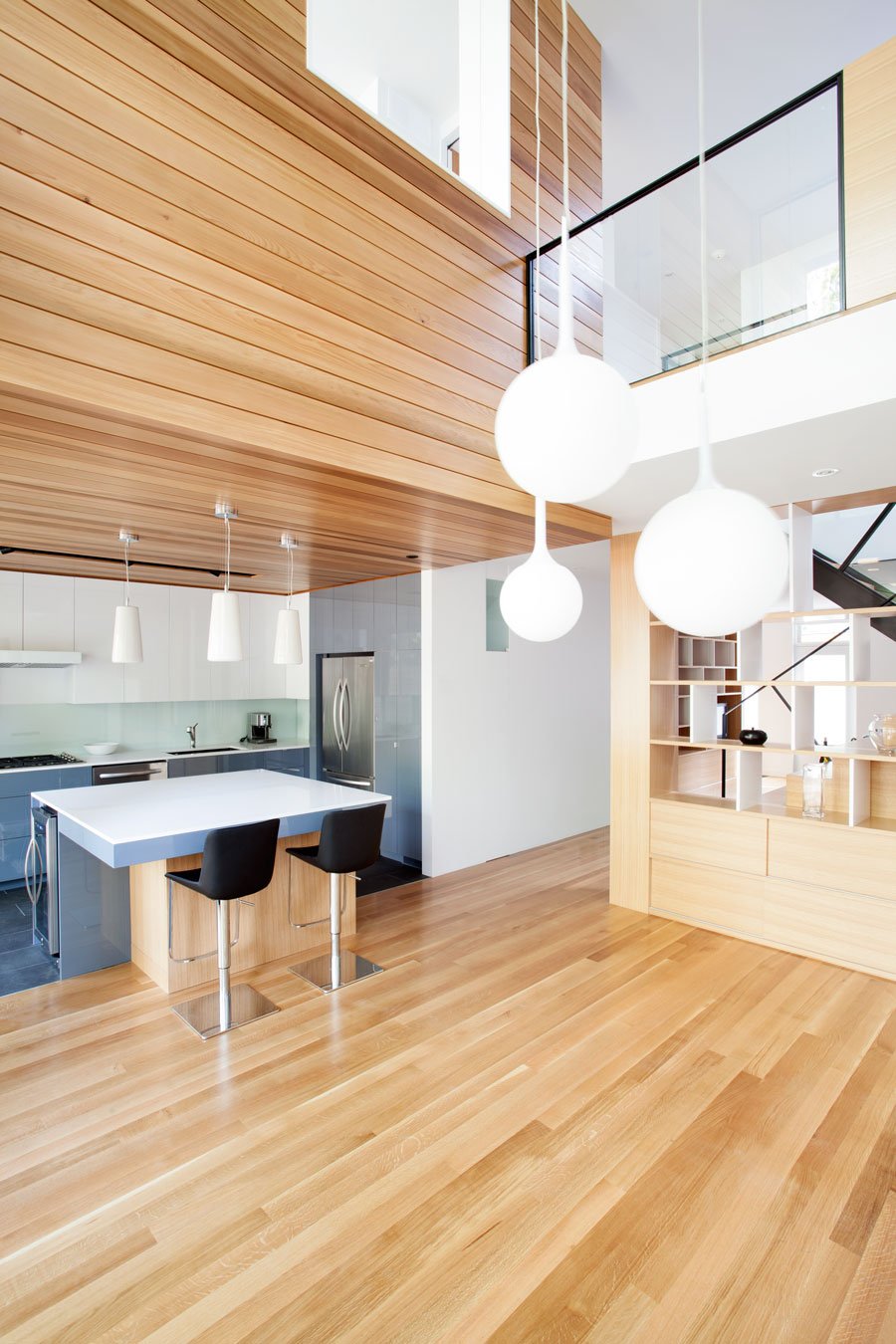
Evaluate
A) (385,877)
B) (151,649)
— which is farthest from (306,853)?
(151,649)

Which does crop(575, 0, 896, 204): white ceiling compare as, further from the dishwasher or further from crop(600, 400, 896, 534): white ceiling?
the dishwasher

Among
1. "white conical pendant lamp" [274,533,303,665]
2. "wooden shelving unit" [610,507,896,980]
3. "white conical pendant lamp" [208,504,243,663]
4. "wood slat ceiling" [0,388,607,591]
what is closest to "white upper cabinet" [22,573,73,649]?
"wood slat ceiling" [0,388,607,591]

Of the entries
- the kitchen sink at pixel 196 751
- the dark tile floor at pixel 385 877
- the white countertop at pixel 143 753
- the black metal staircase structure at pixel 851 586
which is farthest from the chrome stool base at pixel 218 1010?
the black metal staircase structure at pixel 851 586

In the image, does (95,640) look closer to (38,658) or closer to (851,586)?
(38,658)

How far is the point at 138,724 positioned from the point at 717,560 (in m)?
6.56

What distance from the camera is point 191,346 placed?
2299 mm

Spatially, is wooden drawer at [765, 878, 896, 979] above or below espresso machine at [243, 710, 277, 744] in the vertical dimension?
below

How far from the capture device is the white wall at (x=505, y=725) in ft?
17.8

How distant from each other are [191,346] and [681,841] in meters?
3.95

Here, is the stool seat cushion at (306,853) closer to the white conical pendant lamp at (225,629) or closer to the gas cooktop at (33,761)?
the white conical pendant lamp at (225,629)

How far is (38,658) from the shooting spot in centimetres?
534

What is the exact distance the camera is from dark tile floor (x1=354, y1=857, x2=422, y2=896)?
205 inches

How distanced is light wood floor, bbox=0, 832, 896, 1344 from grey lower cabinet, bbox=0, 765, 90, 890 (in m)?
1.94

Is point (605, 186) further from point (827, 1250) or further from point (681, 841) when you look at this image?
point (827, 1250)
